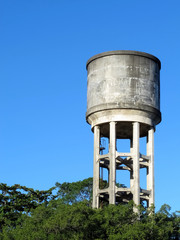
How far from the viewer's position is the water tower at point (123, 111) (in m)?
43.0

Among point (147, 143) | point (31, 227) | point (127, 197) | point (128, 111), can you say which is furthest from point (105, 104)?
point (31, 227)

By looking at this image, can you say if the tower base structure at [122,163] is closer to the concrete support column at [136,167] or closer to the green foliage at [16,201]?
the concrete support column at [136,167]

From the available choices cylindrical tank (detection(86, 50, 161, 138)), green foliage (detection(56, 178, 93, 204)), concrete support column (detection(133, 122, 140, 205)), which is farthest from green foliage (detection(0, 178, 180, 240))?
green foliage (detection(56, 178, 93, 204))

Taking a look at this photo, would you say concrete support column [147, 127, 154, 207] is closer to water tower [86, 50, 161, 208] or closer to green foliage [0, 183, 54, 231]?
water tower [86, 50, 161, 208]

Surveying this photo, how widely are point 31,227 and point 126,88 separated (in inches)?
535

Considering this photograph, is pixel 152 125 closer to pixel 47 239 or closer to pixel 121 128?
pixel 121 128

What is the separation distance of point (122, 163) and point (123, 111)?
517cm

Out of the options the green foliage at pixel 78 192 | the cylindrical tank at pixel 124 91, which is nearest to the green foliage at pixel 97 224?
the cylindrical tank at pixel 124 91

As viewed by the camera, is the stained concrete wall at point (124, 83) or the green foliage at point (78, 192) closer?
the stained concrete wall at point (124, 83)

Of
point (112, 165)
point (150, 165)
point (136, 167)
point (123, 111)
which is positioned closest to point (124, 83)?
point (123, 111)

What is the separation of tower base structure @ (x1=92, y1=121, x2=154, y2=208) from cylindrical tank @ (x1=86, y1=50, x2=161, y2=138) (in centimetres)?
63

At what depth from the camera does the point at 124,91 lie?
43.7 m

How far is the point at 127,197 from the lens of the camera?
152ft

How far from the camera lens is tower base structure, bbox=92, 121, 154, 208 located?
4247 centimetres
